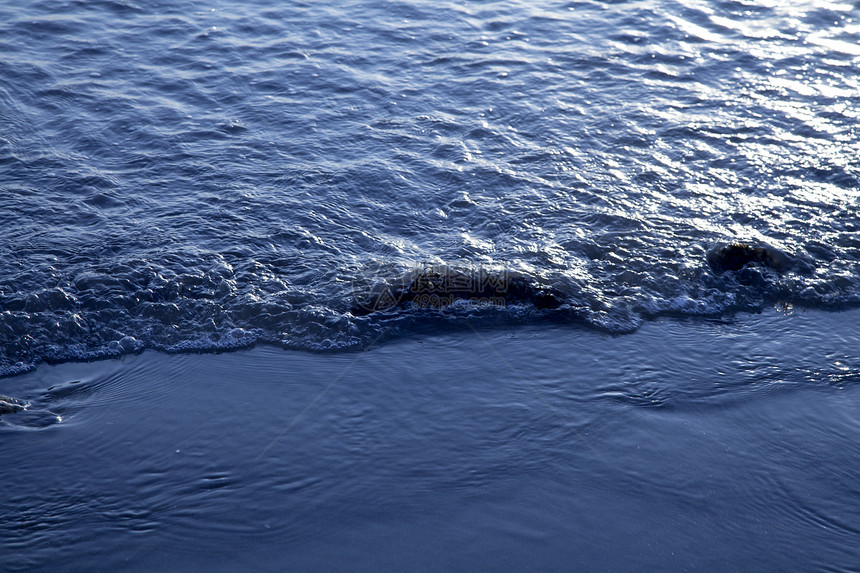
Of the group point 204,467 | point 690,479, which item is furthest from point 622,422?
point 204,467

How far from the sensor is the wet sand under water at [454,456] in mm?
3346

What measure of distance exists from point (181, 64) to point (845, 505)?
8365 millimetres

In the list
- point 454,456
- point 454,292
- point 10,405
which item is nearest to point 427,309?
point 454,292

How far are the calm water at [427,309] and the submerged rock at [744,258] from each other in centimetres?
6

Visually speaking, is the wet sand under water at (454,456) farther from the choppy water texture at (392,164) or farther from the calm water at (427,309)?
the choppy water texture at (392,164)

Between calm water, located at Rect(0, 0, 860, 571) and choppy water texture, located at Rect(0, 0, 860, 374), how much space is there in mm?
36

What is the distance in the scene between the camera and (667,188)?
21.7 ft

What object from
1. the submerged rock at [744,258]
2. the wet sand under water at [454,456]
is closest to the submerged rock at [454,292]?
the wet sand under water at [454,456]

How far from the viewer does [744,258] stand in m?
5.56

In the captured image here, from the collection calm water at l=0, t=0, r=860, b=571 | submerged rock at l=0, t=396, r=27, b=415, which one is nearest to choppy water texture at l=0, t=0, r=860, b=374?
calm water at l=0, t=0, r=860, b=571

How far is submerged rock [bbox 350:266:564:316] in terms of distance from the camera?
510 centimetres

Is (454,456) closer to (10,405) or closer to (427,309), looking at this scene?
(427,309)

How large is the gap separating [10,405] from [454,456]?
96.4 inches

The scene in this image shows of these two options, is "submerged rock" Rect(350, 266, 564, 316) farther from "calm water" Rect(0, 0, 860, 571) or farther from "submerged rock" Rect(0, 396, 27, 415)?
"submerged rock" Rect(0, 396, 27, 415)
